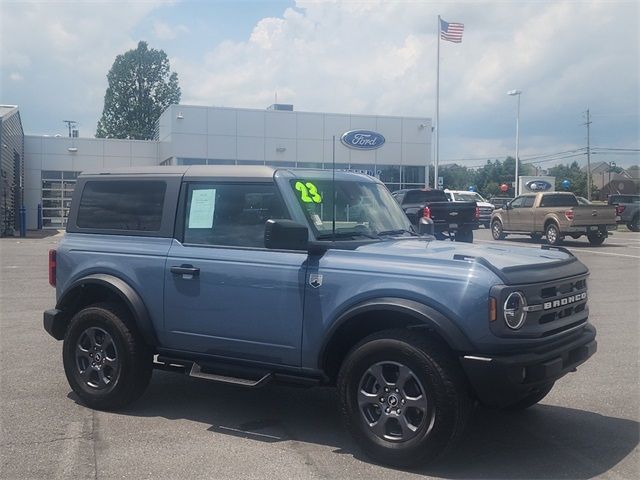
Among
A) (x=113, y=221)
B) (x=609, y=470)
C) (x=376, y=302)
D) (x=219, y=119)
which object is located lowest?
(x=609, y=470)

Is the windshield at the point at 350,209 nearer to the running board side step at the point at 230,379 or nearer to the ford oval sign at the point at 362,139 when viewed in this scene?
the running board side step at the point at 230,379

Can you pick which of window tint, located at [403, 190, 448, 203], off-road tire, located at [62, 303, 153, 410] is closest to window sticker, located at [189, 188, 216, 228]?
off-road tire, located at [62, 303, 153, 410]

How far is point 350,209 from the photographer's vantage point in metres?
6.04

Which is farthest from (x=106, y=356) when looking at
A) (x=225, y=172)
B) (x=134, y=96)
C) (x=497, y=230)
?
(x=134, y=96)

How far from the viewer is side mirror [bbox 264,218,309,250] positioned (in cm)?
508

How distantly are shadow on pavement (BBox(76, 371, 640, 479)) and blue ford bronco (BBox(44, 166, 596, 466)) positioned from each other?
257mm

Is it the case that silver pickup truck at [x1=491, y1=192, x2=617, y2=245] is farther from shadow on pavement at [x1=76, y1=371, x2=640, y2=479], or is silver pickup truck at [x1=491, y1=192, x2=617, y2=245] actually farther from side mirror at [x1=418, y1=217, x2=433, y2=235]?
shadow on pavement at [x1=76, y1=371, x2=640, y2=479]

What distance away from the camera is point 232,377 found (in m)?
5.54

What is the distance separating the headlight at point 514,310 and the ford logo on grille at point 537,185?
1761 inches

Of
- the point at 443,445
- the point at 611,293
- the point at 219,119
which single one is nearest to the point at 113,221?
the point at 443,445

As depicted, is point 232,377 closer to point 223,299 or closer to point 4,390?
point 223,299

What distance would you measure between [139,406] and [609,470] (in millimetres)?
3750

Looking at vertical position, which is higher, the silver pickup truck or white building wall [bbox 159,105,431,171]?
white building wall [bbox 159,105,431,171]

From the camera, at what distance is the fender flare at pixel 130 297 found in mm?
5891
